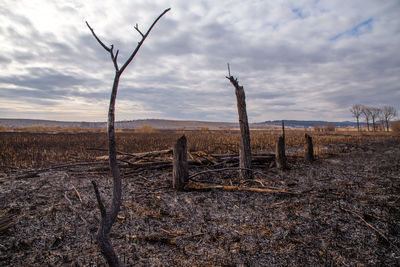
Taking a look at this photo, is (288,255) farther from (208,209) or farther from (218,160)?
(218,160)

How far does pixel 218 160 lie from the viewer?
800 centimetres

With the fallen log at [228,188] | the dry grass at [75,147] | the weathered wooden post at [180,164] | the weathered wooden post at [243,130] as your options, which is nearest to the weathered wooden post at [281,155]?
the weathered wooden post at [243,130]

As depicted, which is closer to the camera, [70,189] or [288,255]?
[288,255]

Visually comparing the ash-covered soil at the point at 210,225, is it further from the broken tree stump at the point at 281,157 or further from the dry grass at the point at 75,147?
the dry grass at the point at 75,147

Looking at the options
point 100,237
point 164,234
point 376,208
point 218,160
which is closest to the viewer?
point 100,237

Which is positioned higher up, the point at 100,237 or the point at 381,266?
the point at 100,237

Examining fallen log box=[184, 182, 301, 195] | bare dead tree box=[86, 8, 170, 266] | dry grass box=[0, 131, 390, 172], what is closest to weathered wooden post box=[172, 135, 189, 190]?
fallen log box=[184, 182, 301, 195]

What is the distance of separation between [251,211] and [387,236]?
2077 mm

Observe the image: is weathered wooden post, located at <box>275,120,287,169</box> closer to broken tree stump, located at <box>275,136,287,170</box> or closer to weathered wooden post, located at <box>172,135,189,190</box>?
broken tree stump, located at <box>275,136,287,170</box>

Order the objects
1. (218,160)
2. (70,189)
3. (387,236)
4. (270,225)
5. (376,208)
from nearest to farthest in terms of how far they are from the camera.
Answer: (387,236) < (270,225) < (376,208) < (70,189) < (218,160)

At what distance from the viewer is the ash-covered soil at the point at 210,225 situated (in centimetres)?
266

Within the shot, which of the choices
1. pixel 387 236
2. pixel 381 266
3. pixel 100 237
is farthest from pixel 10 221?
pixel 387 236

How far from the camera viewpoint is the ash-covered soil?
2.66m

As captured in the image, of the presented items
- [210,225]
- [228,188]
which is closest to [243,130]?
→ [228,188]
